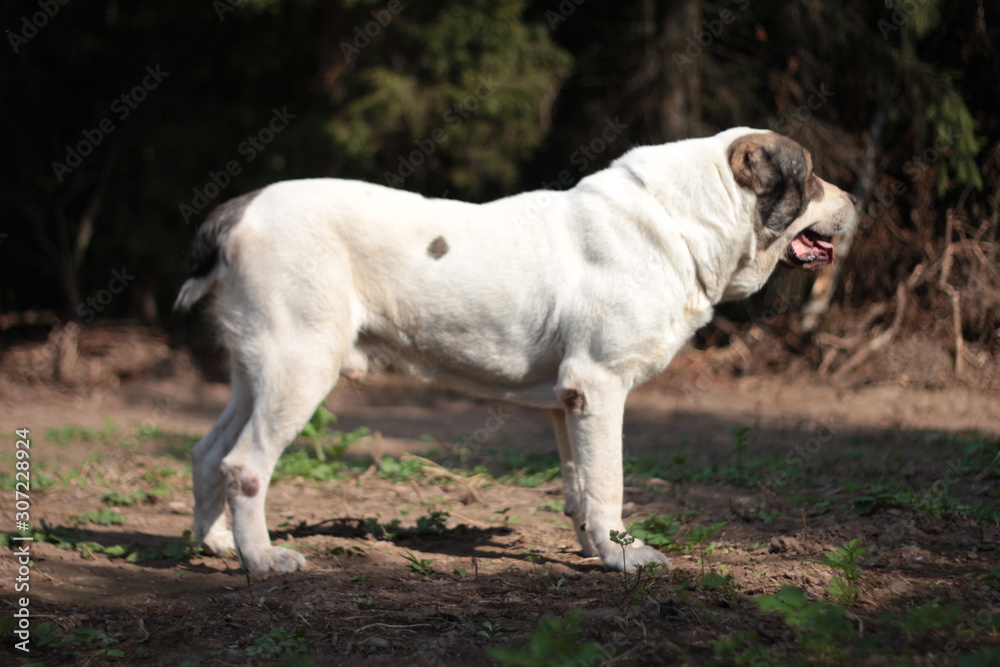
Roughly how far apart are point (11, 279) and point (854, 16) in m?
11.4

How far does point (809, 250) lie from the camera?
438 cm

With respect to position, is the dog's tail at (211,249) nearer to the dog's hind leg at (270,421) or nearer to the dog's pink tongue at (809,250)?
the dog's hind leg at (270,421)

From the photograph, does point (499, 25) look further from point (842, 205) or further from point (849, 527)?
point (849, 527)

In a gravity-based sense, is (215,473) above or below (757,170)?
below
